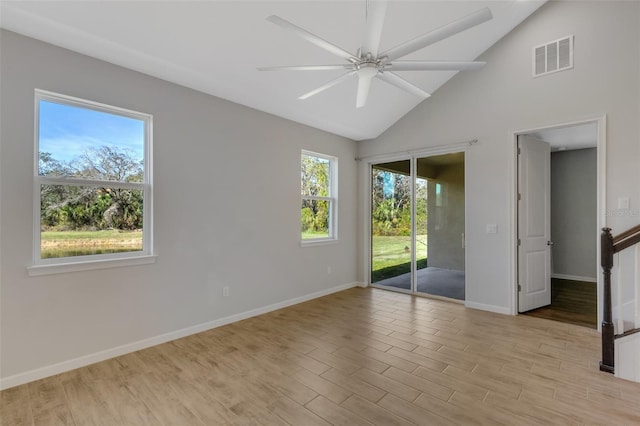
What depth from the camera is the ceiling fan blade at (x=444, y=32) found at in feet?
5.74

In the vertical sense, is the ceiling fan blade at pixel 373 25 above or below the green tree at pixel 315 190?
above

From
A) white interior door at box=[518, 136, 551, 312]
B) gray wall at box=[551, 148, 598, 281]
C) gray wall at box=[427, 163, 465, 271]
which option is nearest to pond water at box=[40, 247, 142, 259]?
gray wall at box=[427, 163, 465, 271]

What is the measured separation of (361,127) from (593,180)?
15.1 ft

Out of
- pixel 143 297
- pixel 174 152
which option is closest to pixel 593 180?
pixel 174 152

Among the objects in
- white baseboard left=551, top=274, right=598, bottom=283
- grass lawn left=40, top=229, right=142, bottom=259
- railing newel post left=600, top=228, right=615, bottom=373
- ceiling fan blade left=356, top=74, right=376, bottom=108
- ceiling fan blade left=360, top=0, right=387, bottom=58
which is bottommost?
white baseboard left=551, top=274, right=598, bottom=283

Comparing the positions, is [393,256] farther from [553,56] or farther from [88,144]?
[88,144]

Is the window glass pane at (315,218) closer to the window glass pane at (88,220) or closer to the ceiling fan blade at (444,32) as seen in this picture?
the window glass pane at (88,220)

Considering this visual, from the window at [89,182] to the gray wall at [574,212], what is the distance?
7.24 m

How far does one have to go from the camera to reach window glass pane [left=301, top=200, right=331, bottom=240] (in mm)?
4898

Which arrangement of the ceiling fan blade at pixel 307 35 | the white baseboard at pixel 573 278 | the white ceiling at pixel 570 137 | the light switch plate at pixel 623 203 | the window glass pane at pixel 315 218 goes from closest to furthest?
the ceiling fan blade at pixel 307 35 → the light switch plate at pixel 623 203 → the white ceiling at pixel 570 137 → the window glass pane at pixel 315 218 → the white baseboard at pixel 573 278

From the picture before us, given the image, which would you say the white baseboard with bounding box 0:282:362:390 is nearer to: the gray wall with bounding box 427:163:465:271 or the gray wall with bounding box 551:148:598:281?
the gray wall with bounding box 427:163:465:271

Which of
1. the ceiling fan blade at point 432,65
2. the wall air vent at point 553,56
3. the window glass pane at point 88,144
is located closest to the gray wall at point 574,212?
the wall air vent at point 553,56

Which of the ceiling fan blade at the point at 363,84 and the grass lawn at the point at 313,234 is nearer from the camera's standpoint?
the ceiling fan blade at the point at 363,84

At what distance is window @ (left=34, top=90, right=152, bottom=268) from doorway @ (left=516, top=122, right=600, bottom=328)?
4.68 metres
